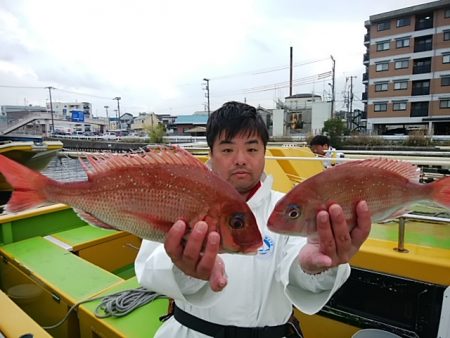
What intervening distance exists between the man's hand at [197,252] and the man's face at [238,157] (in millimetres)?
488

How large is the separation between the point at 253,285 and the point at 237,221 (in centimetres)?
60

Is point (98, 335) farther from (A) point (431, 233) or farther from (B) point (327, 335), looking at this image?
(A) point (431, 233)

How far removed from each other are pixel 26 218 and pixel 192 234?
345 centimetres

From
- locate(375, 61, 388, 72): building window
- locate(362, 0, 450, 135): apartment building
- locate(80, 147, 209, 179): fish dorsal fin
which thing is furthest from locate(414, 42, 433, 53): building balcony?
locate(80, 147, 209, 179): fish dorsal fin

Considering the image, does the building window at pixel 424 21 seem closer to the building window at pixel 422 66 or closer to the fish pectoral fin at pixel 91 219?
the building window at pixel 422 66

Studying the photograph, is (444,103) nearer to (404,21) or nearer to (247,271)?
(404,21)

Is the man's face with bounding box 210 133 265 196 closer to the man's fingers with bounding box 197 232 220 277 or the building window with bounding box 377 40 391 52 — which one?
the man's fingers with bounding box 197 232 220 277

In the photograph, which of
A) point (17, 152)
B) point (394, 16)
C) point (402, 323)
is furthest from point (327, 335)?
point (394, 16)

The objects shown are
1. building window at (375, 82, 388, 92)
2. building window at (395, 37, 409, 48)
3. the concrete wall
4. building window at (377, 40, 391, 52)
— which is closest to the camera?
building window at (395, 37, 409, 48)

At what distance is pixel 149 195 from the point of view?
1.09m

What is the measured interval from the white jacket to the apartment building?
33.5m

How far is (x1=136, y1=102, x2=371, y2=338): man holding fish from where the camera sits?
1154mm

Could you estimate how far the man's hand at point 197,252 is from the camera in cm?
102

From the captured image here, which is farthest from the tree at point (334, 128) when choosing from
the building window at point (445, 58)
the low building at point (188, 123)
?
the low building at point (188, 123)
